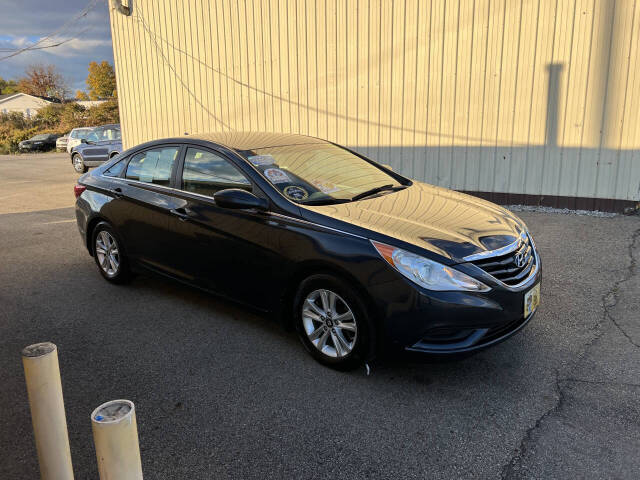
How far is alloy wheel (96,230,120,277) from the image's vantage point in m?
5.33

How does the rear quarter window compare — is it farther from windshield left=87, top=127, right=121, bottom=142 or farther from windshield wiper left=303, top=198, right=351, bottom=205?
windshield left=87, top=127, right=121, bottom=142

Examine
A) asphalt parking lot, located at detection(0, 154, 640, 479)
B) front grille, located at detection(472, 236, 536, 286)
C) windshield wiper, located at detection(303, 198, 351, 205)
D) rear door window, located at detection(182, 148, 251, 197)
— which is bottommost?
asphalt parking lot, located at detection(0, 154, 640, 479)

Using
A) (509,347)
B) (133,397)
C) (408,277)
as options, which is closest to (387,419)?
(408,277)

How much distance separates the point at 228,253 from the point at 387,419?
5.76 ft

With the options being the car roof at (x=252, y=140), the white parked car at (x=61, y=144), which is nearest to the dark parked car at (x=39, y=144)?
the white parked car at (x=61, y=144)

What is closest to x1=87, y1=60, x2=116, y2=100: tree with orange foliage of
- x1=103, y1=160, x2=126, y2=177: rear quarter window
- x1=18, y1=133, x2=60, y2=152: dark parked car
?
x1=18, y1=133, x2=60, y2=152: dark parked car

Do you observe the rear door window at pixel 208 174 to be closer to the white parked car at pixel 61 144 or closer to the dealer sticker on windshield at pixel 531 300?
the dealer sticker on windshield at pixel 531 300

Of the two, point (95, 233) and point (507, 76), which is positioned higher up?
point (507, 76)

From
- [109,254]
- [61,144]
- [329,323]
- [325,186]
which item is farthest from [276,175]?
[61,144]

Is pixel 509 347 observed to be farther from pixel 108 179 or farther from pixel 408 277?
pixel 108 179

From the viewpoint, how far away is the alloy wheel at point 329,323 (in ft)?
11.2

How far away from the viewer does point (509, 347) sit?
3.82 m

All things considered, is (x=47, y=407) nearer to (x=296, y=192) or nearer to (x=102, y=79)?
(x=296, y=192)

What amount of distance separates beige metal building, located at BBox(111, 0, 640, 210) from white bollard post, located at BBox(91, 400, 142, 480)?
784 cm
